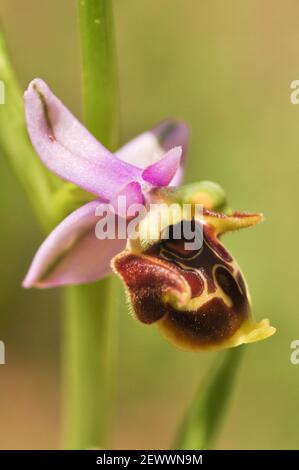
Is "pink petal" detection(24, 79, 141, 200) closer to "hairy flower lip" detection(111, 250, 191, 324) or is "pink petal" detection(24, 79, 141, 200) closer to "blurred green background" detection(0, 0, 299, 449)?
"hairy flower lip" detection(111, 250, 191, 324)

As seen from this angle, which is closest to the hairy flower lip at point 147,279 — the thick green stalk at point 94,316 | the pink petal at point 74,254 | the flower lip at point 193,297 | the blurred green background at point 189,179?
the flower lip at point 193,297

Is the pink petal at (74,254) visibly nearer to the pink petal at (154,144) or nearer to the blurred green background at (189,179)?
the pink petal at (154,144)

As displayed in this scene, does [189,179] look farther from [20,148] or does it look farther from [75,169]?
[75,169]

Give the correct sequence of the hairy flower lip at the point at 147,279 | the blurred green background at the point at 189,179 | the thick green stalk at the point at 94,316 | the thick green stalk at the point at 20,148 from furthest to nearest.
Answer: the blurred green background at the point at 189,179, the thick green stalk at the point at 20,148, the thick green stalk at the point at 94,316, the hairy flower lip at the point at 147,279

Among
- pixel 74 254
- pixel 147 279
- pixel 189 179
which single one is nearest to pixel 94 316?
pixel 74 254

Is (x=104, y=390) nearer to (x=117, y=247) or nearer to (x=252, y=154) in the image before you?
(x=117, y=247)

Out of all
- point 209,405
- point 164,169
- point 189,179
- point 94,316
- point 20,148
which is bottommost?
point 209,405
